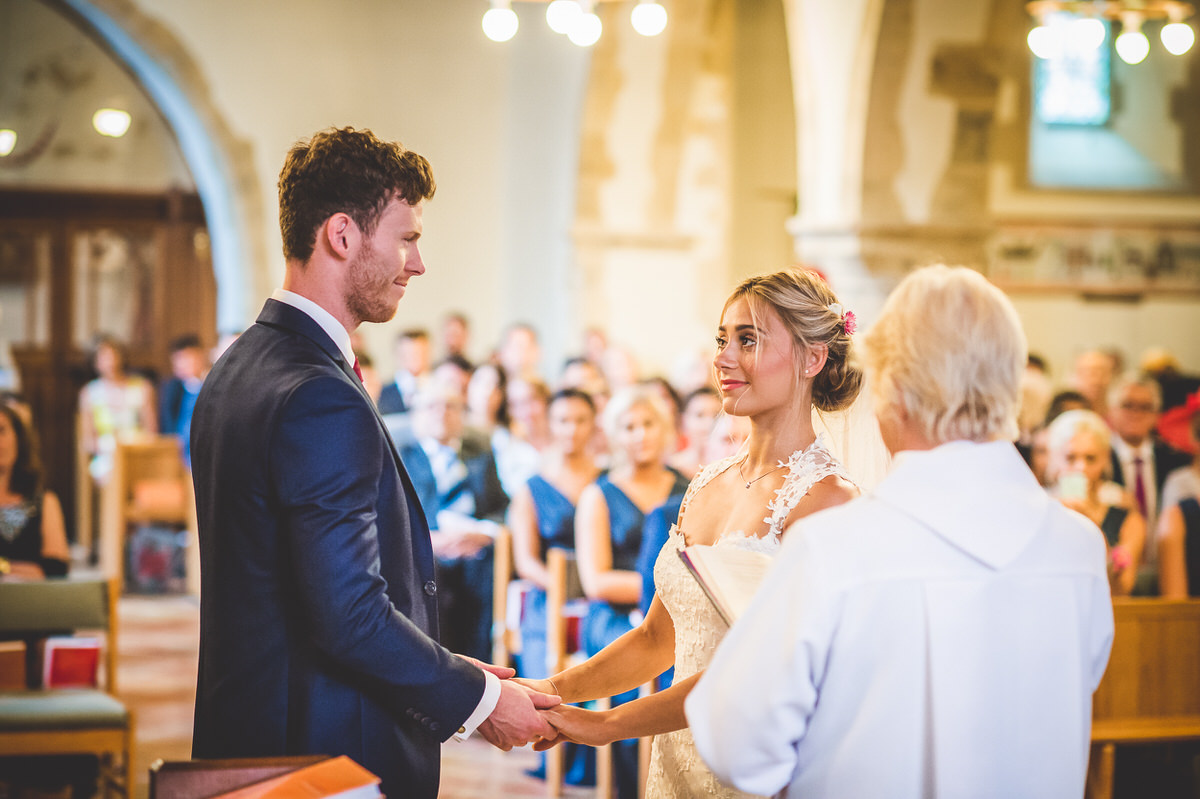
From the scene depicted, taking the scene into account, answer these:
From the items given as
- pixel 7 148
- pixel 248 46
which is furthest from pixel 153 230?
pixel 248 46

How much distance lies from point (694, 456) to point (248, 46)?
6110mm

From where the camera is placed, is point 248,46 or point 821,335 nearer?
point 821,335

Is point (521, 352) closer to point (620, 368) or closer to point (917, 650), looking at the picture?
point (620, 368)

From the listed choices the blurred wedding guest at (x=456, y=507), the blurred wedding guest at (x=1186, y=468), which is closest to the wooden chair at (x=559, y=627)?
the blurred wedding guest at (x=456, y=507)

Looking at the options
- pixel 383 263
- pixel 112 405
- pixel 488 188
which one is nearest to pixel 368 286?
pixel 383 263

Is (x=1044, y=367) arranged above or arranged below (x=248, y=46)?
below

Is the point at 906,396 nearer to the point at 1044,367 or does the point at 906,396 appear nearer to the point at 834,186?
the point at 834,186

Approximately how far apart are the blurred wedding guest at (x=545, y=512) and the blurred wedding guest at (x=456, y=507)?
0.38 metres

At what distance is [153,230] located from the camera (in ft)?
35.1

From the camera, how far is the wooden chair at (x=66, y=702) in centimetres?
352

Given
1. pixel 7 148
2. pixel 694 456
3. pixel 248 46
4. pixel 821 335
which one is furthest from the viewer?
pixel 7 148

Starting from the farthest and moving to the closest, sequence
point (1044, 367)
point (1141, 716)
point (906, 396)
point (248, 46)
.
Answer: point (248, 46)
point (1044, 367)
point (1141, 716)
point (906, 396)

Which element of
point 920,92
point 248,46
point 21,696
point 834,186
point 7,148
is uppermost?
point 248,46

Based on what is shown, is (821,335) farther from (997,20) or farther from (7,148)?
(7,148)
